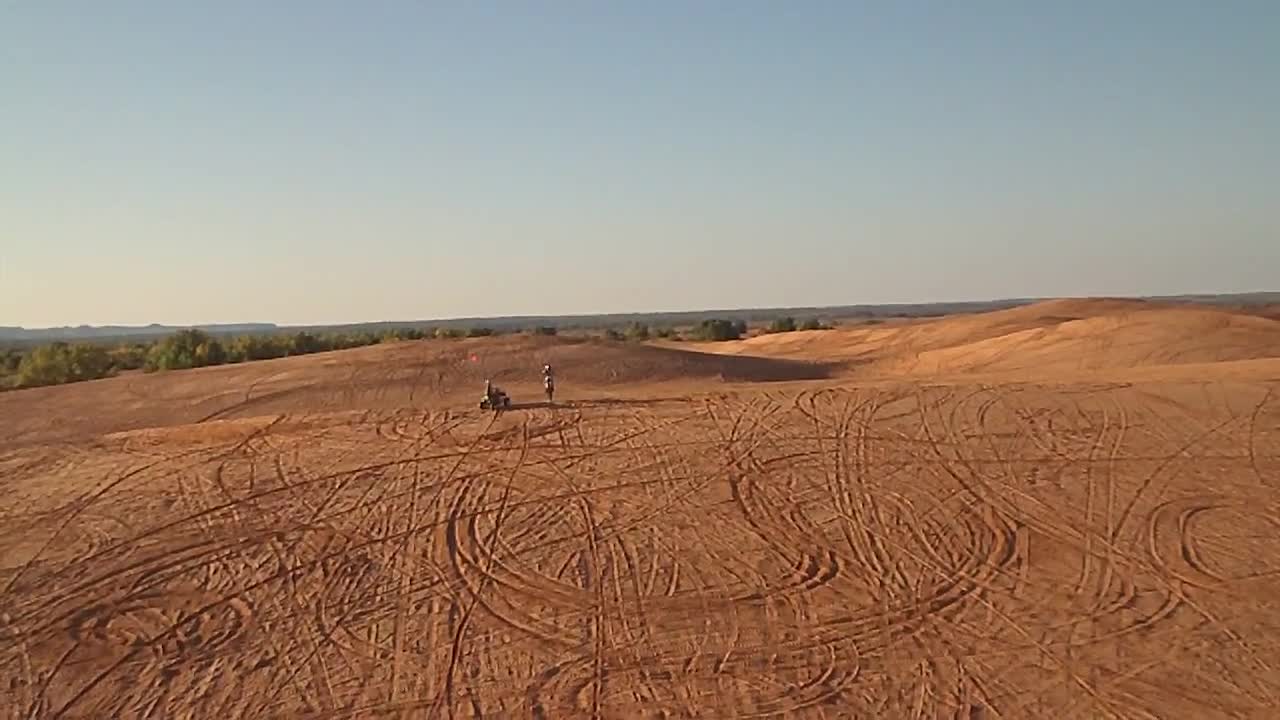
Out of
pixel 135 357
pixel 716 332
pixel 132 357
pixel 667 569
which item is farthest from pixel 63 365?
pixel 716 332

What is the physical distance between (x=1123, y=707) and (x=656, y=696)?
402 centimetres

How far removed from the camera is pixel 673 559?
1095 cm

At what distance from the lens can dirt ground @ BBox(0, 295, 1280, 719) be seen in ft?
28.3

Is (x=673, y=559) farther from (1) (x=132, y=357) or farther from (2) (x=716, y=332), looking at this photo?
(2) (x=716, y=332)

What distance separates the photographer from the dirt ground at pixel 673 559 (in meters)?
8.62

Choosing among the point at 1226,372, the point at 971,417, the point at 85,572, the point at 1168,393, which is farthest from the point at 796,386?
the point at 85,572

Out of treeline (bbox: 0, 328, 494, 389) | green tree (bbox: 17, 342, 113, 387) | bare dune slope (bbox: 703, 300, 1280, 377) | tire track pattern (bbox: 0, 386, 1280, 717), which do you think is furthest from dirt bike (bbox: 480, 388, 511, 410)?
green tree (bbox: 17, 342, 113, 387)

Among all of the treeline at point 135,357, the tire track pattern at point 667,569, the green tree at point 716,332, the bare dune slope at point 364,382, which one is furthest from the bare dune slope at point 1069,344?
the green tree at point 716,332

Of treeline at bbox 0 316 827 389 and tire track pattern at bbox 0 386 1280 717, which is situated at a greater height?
treeline at bbox 0 316 827 389

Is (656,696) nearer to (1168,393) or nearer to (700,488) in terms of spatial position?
(700,488)

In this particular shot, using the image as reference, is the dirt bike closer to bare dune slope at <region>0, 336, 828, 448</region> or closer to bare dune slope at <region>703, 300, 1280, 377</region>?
bare dune slope at <region>0, 336, 828, 448</region>

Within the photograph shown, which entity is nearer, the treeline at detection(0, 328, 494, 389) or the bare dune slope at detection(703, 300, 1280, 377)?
the bare dune slope at detection(703, 300, 1280, 377)

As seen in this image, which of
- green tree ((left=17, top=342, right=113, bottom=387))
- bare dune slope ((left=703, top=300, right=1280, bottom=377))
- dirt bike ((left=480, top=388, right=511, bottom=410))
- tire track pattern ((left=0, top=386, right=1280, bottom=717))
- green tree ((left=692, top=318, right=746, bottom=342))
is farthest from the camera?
green tree ((left=692, top=318, right=746, bottom=342))

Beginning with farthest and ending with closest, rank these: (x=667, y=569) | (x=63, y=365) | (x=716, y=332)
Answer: (x=716, y=332), (x=63, y=365), (x=667, y=569)
